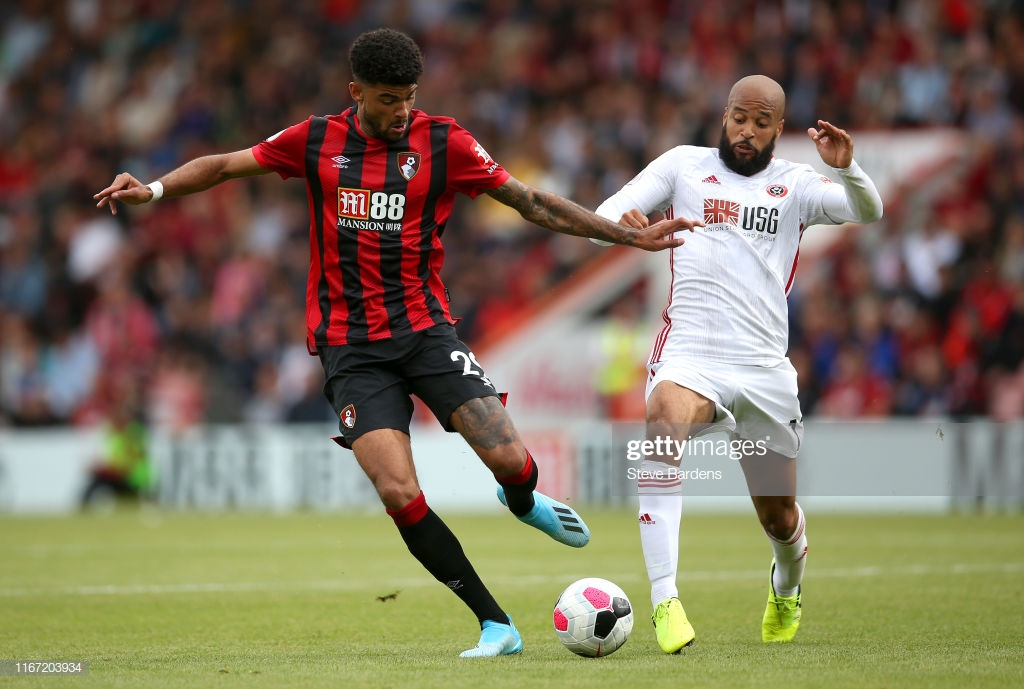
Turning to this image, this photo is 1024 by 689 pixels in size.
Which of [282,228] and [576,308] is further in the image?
[282,228]

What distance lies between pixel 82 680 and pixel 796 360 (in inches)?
473

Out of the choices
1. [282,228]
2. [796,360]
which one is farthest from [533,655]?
[282,228]

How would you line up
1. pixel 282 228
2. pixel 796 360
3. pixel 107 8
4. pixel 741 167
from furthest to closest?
pixel 107 8 → pixel 282 228 → pixel 796 360 → pixel 741 167

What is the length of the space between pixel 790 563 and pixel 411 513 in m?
1.95

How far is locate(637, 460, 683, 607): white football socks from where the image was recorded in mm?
6516

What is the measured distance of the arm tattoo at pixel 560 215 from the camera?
21.7 ft

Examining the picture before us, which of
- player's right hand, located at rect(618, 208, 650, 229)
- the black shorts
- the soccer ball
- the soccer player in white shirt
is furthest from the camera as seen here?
the soccer player in white shirt

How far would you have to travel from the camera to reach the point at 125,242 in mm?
21969

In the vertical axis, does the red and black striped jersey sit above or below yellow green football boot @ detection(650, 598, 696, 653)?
above

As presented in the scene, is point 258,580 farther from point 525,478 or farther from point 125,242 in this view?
point 125,242

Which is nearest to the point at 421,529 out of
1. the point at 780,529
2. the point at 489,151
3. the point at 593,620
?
the point at 593,620

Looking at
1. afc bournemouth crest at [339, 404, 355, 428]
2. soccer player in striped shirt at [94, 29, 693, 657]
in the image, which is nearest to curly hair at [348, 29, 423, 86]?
soccer player in striped shirt at [94, 29, 693, 657]

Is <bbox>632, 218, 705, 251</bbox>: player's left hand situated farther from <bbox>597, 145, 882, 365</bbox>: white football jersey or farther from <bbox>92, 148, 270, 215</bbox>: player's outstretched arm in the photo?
<bbox>92, 148, 270, 215</bbox>: player's outstretched arm

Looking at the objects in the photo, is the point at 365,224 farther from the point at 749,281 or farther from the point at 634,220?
the point at 749,281
